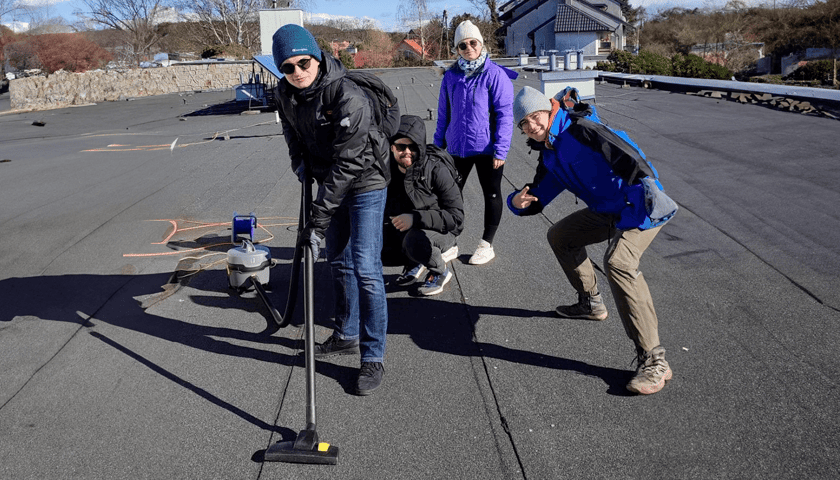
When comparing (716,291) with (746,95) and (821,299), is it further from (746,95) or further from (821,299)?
(746,95)

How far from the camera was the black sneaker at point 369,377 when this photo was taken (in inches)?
143

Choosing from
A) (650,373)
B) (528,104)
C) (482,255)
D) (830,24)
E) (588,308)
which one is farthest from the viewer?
(830,24)

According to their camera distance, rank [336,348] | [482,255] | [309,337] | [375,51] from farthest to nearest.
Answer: [375,51], [482,255], [336,348], [309,337]

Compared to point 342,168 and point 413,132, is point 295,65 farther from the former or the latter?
point 413,132

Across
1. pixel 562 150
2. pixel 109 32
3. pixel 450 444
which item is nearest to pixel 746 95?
pixel 562 150

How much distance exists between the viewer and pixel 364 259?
367 centimetres

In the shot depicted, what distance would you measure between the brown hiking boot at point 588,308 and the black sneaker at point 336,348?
1.43 metres

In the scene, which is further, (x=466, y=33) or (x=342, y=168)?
(x=466, y=33)

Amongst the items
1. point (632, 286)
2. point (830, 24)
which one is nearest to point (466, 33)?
point (632, 286)

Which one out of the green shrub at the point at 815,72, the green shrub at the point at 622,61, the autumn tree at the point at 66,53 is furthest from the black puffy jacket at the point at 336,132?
the autumn tree at the point at 66,53

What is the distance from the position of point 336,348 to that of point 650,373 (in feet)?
6.02

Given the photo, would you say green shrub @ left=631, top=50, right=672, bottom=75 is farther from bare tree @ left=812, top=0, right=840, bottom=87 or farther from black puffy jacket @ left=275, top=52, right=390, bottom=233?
black puffy jacket @ left=275, top=52, right=390, bottom=233

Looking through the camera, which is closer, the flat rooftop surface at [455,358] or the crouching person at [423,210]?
the flat rooftop surface at [455,358]

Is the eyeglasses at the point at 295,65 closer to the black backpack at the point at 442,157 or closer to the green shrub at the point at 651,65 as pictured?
the black backpack at the point at 442,157
